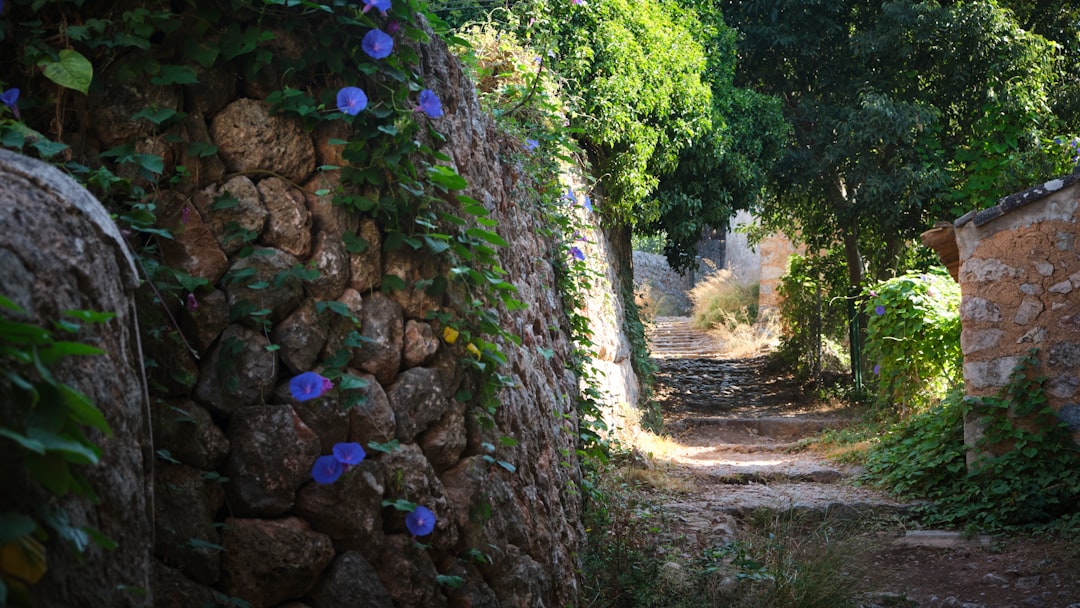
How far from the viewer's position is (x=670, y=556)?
4059 mm

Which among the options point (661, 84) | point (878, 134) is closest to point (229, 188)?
point (661, 84)

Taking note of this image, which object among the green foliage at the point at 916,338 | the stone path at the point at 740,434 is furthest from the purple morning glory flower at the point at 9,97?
the green foliage at the point at 916,338

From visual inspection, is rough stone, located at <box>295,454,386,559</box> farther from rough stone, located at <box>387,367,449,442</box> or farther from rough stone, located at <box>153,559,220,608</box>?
rough stone, located at <box>153,559,220,608</box>

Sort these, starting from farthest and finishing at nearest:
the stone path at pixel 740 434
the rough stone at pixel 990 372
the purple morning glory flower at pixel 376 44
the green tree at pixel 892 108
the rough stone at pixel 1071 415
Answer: the green tree at pixel 892 108 < the stone path at pixel 740 434 < the rough stone at pixel 990 372 < the rough stone at pixel 1071 415 < the purple morning glory flower at pixel 376 44

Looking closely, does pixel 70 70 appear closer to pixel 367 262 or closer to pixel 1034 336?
pixel 367 262

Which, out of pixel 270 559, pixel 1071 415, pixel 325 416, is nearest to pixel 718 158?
pixel 1071 415

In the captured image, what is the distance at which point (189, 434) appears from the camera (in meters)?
2.00

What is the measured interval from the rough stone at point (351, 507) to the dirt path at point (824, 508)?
249cm

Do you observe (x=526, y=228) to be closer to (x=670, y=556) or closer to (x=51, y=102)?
(x=670, y=556)

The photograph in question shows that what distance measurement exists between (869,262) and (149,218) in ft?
36.1

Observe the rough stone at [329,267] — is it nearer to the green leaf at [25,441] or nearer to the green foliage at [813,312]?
the green leaf at [25,441]

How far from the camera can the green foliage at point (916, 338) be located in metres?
7.64

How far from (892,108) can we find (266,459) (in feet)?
31.7

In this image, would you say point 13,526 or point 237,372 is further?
point 237,372
